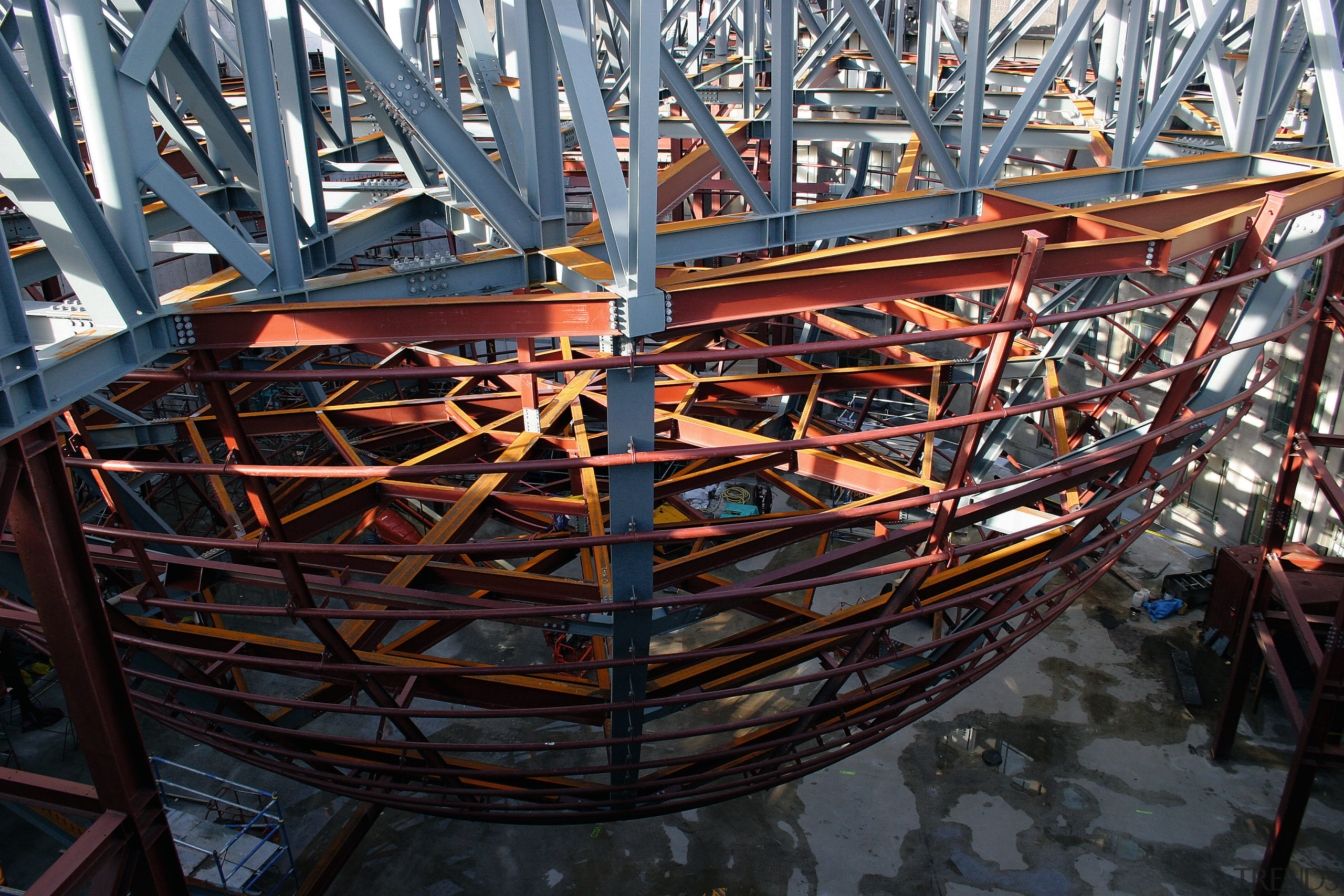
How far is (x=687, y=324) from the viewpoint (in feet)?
23.8

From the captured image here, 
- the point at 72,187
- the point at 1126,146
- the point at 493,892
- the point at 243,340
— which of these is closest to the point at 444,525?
the point at 243,340

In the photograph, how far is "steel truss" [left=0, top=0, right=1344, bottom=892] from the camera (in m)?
6.11

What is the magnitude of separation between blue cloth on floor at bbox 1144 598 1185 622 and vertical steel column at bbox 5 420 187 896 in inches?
674

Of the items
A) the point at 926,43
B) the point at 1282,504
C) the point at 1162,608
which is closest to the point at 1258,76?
the point at 926,43

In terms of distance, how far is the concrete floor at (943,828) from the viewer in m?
12.2

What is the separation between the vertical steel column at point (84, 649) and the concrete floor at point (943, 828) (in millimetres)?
6785

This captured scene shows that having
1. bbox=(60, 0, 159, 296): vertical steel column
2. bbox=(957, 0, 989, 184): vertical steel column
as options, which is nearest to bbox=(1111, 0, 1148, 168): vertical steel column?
bbox=(957, 0, 989, 184): vertical steel column

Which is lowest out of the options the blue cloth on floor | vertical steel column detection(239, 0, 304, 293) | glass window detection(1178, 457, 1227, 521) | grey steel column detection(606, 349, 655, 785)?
the blue cloth on floor

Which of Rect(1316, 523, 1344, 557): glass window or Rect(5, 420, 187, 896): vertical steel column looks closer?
Rect(5, 420, 187, 896): vertical steel column

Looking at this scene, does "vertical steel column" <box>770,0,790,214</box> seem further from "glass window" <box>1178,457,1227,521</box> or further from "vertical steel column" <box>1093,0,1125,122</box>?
"glass window" <box>1178,457,1227,521</box>

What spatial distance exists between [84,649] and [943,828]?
A: 11.2 m

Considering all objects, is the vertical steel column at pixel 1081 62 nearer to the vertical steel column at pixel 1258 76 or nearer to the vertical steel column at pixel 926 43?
the vertical steel column at pixel 926 43

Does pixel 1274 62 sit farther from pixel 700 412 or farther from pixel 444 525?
pixel 444 525

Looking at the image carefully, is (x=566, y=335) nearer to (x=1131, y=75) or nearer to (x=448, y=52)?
(x=448, y=52)
